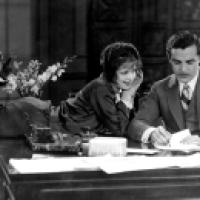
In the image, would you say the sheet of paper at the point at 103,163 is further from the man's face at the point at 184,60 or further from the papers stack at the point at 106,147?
the man's face at the point at 184,60

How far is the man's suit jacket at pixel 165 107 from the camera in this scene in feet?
8.80

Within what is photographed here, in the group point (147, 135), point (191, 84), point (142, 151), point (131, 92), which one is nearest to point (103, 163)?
point (142, 151)

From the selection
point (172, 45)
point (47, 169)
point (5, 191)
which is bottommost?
point (5, 191)

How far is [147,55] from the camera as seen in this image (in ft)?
13.9

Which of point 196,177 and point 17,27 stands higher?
point 17,27

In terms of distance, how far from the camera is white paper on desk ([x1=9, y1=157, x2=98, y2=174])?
5.82 ft

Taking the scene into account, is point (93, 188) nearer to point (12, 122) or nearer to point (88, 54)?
point (12, 122)

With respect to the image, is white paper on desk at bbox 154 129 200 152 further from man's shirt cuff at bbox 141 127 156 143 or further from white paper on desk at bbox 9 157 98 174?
white paper on desk at bbox 9 157 98 174

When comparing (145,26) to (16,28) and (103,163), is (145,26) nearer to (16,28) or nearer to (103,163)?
(16,28)

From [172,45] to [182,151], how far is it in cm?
71

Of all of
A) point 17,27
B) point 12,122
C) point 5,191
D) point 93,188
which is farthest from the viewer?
point 17,27

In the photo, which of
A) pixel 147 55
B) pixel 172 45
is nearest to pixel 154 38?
pixel 147 55

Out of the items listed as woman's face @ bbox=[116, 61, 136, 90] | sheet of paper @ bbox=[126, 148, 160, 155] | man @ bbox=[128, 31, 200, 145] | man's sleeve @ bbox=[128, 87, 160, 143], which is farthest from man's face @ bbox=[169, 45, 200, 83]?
sheet of paper @ bbox=[126, 148, 160, 155]

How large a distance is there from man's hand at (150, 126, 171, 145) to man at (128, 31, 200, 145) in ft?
0.82
